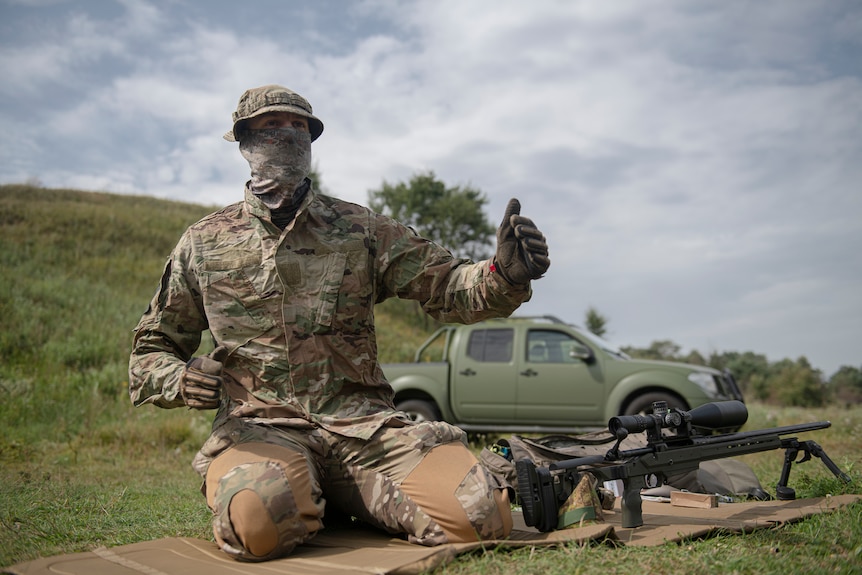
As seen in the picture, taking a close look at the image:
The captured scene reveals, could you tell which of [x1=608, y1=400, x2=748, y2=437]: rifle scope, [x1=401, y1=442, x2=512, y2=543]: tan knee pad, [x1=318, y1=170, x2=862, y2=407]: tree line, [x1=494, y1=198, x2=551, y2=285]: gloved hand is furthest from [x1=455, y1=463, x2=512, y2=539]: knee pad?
[x1=318, y1=170, x2=862, y2=407]: tree line

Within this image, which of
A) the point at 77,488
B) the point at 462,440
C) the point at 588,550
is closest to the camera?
the point at 588,550

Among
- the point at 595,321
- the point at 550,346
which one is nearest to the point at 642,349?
the point at 595,321

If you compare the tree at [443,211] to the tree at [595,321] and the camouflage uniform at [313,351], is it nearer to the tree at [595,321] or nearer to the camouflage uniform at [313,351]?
Result: the tree at [595,321]

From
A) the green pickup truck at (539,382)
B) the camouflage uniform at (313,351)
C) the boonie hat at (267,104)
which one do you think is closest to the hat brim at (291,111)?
the boonie hat at (267,104)

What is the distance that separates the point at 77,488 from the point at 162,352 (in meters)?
2.86

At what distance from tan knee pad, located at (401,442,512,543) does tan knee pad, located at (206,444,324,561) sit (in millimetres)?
466

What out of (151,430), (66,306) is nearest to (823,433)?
(151,430)

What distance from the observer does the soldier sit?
3.07 m

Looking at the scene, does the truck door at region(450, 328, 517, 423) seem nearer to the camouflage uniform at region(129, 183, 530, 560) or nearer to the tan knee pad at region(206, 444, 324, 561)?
the camouflage uniform at region(129, 183, 530, 560)

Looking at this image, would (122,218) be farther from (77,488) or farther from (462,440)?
(462,440)

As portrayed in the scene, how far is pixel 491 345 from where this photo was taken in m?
10.1

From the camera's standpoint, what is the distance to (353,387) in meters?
3.60

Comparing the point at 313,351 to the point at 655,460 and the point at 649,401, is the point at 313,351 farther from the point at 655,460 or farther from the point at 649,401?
the point at 649,401

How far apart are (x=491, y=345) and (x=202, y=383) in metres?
7.32
